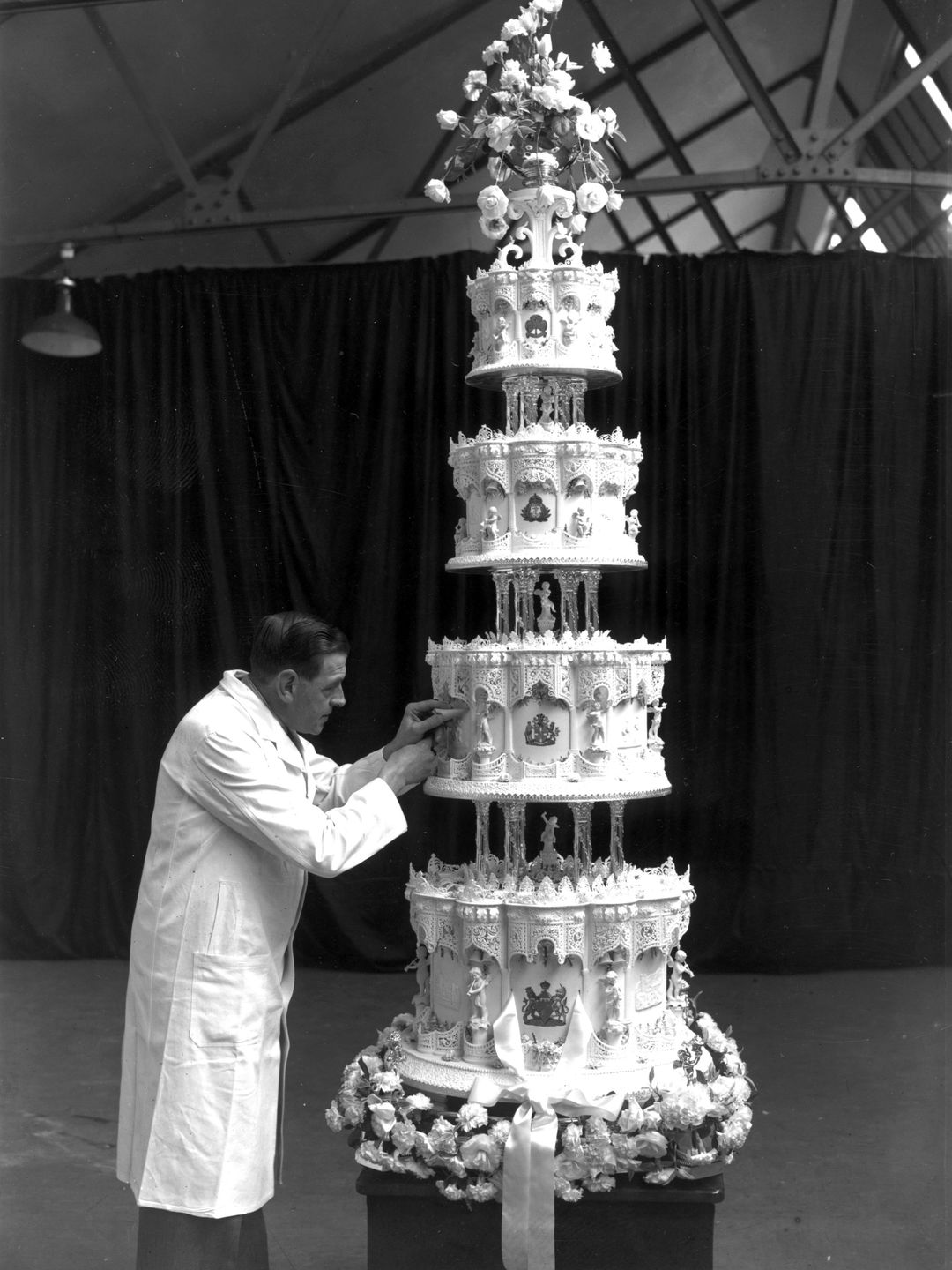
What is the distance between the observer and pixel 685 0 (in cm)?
711

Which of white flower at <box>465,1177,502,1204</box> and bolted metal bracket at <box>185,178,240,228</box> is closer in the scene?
white flower at <box>465,1177,502,1204</box>

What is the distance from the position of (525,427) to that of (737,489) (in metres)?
3.08

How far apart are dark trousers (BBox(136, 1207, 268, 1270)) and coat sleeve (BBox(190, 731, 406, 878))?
1011mm

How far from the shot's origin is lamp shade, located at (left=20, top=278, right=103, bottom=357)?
7387 millimetres

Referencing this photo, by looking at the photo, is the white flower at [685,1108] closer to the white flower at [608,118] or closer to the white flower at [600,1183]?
the white flower at [600,1183]

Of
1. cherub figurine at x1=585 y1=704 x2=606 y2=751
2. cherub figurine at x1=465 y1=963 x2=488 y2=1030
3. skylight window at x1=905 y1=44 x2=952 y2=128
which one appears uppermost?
skylight window at x1=905 y1=44 x2=952 y2=128

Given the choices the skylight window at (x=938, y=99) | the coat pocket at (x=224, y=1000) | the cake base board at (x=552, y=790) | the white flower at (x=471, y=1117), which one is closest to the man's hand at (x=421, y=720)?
the cake base board at (x=552, y=790)

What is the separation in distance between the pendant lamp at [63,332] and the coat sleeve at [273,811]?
4138mm

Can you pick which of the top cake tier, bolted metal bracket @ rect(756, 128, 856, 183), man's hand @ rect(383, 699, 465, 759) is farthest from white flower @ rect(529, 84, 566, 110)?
bolted metal bracket @ rect(756, 128, 856, 183)

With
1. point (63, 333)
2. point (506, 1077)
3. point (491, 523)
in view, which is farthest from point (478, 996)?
point (63, 333)

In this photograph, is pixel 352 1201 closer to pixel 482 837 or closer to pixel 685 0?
pixel 482 837

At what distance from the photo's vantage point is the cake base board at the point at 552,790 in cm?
412

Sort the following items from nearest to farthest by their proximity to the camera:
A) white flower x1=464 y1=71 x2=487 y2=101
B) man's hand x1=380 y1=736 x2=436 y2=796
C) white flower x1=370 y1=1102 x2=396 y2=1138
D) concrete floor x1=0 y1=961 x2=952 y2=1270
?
white flower x1=370 y1=1102 x2=396 y2=1138, man's hand x1=380 y1=736 x2=436 y2=796, white flower x1=464 y1=71 x2=487 y2=101, concrete floor x1=0 y1=961 x2=952 y2=1270

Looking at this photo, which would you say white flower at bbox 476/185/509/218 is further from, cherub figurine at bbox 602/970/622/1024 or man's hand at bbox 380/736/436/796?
cherub figurine at bbox 602/970/622/1024
